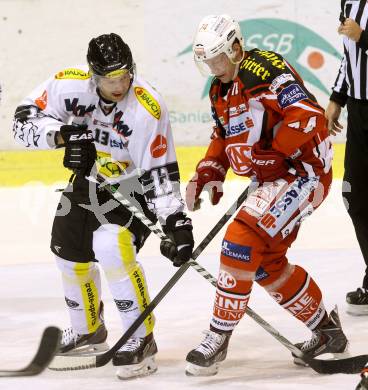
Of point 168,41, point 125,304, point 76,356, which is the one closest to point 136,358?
point 125,304

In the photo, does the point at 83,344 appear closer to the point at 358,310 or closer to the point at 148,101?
the point at 148,101

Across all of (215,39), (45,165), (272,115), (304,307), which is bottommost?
(45,165)

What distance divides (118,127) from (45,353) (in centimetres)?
73

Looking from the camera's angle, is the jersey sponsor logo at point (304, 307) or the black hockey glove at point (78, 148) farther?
the jersey sponsor logo at point (304, 307)

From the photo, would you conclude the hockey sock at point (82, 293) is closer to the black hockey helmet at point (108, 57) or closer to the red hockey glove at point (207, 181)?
the red hockey glove at point (207, 181)

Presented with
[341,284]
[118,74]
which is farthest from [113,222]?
[341,284]

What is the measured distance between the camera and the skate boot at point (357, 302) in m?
3.91

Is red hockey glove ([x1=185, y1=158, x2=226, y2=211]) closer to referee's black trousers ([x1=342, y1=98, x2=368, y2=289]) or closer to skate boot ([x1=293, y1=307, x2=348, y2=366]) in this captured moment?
skate boot ([x1=293, y1=307, x2=348, y2=366])

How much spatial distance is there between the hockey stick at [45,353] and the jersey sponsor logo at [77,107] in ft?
2.36

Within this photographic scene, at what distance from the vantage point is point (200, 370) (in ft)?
10.4

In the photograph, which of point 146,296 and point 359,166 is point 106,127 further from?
point 359,166

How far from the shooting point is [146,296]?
3.31 meters

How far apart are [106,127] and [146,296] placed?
54 cm

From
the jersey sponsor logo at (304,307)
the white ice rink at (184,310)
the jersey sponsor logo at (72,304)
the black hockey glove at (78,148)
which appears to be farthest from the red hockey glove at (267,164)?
the jersey sponsor logo at (72,304)
